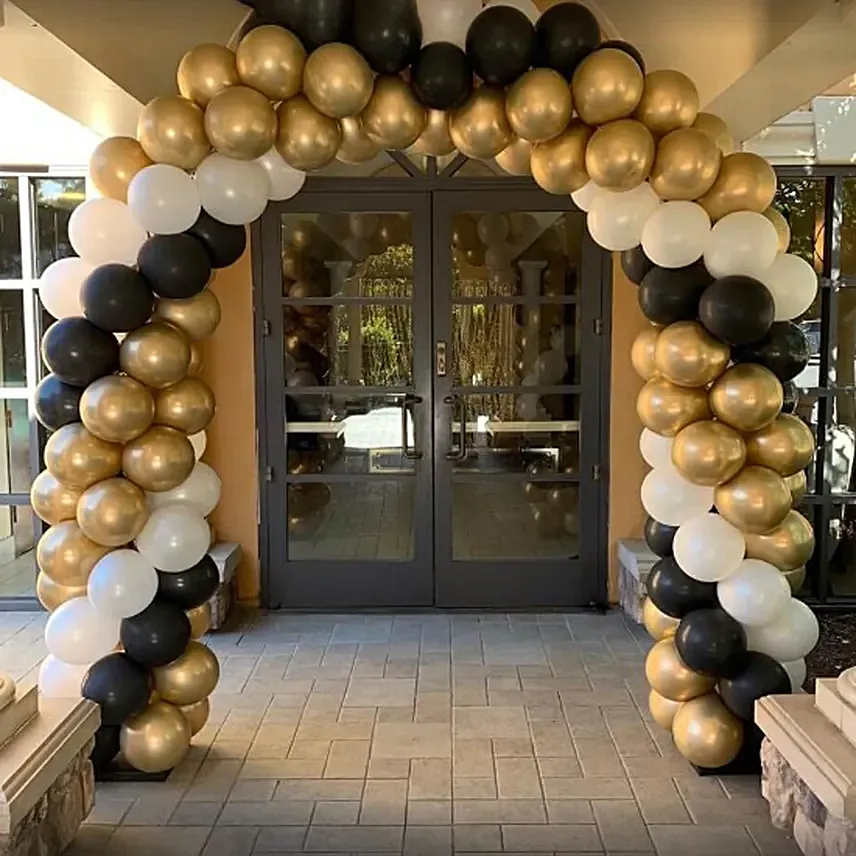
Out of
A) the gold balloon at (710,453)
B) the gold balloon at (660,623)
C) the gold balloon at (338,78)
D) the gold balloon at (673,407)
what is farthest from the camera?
the gold balloon at (660,623)

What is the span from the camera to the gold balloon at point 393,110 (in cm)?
276

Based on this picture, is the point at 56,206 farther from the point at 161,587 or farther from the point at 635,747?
the point at 635,747

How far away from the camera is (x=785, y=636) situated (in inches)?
119

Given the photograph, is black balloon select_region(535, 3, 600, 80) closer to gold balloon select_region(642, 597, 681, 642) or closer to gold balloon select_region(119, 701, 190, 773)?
gold balloon select_region(642, 597, 681, 642)

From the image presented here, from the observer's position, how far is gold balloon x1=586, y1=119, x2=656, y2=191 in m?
2.73

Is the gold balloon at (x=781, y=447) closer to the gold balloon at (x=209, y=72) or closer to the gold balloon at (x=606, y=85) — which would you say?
the gold balloon at (x=606, y=85)

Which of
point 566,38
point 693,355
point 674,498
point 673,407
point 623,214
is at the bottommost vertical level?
point 674,498

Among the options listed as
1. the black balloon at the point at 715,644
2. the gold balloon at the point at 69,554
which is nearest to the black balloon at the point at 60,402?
the gold balloon at the point at 69,554

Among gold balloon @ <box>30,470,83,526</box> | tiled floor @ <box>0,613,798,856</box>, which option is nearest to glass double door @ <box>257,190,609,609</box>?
tiled floor @ <box>0,613,798,856</box>

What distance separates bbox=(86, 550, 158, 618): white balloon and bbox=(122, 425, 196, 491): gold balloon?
22cm

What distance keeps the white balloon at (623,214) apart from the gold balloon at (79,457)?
1607mm

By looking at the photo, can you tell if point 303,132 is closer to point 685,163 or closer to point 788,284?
point 685,163

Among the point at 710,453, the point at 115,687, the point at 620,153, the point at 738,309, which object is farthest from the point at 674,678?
the point at 115,687

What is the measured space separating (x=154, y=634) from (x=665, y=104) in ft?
7.05
